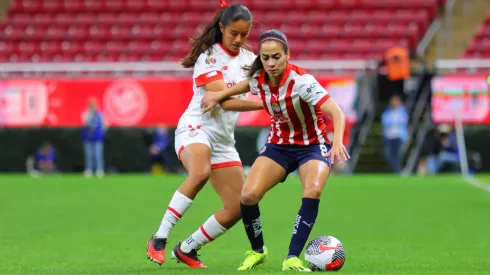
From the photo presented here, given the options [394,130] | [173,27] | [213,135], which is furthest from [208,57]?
[173,27]

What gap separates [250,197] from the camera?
26.8 feet

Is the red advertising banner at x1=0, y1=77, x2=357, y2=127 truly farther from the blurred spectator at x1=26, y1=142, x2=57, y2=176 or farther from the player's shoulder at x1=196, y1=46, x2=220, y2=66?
the player's shoulder at x1=196, y1=46, x2=220, y2=66

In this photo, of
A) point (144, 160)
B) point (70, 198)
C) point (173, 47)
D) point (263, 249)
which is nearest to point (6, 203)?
point (70, 198)

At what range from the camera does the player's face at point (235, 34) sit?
851cm

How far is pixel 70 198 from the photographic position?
1862 cm

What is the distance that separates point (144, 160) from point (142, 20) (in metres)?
5.66

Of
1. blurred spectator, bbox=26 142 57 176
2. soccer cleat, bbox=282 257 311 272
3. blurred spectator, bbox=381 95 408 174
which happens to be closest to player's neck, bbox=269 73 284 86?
soccer cleat, bbox=282 257 311 272

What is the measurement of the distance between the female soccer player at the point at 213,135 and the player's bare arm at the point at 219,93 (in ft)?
0.08

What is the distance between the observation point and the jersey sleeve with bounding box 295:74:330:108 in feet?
26.1

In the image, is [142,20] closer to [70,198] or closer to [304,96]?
[70,198]

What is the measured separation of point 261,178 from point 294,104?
0.65 meters

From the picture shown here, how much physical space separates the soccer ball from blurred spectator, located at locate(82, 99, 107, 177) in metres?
18.9

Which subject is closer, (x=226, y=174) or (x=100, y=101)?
(x=226, y=174)

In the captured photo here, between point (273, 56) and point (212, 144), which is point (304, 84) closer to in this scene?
point (273, 56)
